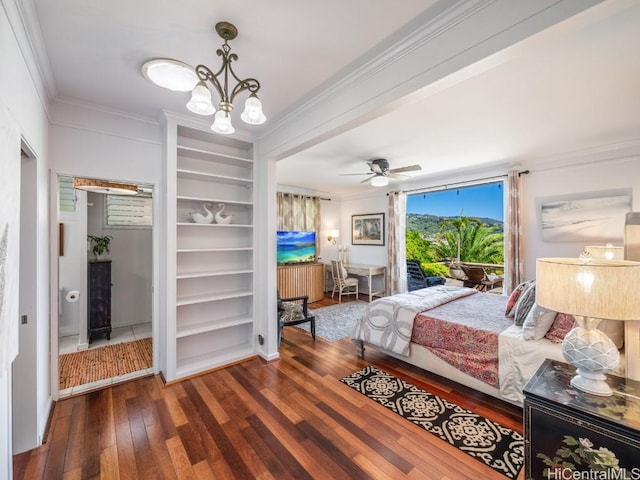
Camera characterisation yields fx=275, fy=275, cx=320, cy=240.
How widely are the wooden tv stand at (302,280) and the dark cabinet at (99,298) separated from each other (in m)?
2.75

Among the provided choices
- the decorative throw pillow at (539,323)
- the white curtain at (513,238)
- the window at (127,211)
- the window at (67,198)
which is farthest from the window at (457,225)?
the window at (67,198)

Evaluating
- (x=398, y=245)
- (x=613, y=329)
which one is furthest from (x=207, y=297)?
(x=398, y=245)

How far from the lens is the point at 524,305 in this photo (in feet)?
8.25

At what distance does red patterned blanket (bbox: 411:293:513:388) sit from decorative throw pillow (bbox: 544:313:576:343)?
0.35 metres

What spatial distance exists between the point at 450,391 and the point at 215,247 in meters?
2.87

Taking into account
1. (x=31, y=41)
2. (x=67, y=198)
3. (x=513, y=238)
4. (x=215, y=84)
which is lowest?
(x=513, y=238)

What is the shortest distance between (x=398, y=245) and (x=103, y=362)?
203 inches

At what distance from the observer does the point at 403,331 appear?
2.92 m

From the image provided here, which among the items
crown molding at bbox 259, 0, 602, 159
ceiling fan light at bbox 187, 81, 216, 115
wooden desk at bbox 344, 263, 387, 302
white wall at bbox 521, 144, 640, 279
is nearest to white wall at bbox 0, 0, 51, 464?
ceiling fan light at bbox 187, 81, 216, 115

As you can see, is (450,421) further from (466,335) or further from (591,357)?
(591,357)

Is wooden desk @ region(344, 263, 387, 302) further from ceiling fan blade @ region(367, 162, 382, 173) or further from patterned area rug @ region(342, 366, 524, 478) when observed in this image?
patterned area rug @ region(342, 366, 524, 478)

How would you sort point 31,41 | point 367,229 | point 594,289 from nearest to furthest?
point 594,289
point 31,41
point 367,229

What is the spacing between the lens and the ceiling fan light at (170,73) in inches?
71.1

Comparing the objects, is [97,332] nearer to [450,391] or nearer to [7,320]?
[7,320]
